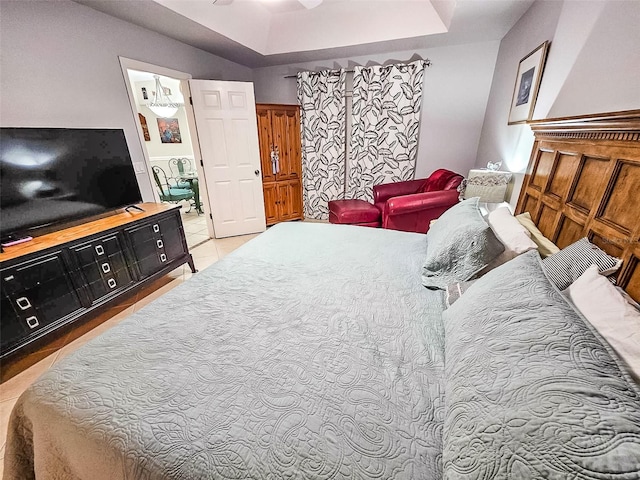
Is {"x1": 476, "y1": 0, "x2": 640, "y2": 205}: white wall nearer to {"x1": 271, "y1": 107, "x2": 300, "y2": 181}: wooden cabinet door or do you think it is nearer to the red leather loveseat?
the red leather loveseat

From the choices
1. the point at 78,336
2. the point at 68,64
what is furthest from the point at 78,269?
the point at 68,64

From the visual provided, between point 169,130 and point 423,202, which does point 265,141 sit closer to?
point 423,202

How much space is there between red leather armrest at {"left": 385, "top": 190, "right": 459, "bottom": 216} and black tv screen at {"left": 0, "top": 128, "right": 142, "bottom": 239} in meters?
2.60

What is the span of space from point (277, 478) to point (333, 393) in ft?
0.81

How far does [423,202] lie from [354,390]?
221 centimetres

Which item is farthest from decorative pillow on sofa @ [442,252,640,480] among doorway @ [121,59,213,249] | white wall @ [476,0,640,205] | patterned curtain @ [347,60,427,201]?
doorway @ [121,59,213,249]

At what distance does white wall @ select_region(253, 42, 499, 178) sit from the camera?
3.35m

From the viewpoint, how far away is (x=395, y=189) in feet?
11.4

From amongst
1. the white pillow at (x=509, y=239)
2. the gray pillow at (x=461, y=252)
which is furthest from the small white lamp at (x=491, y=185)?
the gray pillow at (x=461, y=252)

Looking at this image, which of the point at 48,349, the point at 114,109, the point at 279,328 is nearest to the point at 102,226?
the point at 48,349

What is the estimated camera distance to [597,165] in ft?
3.58

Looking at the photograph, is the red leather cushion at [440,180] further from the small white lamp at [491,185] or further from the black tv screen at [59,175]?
the black tv screen at [59,175]

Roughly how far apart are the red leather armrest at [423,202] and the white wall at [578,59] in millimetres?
550

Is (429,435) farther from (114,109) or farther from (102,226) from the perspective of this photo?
(114,109)
